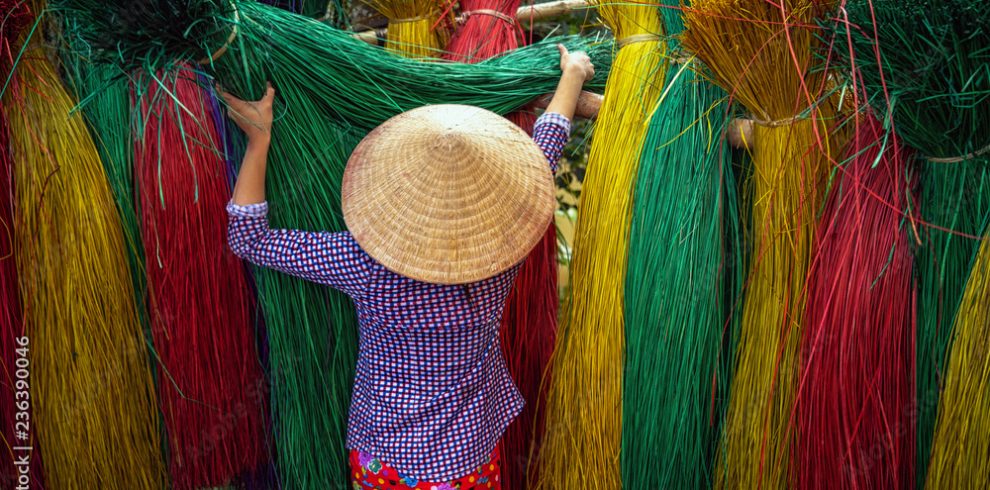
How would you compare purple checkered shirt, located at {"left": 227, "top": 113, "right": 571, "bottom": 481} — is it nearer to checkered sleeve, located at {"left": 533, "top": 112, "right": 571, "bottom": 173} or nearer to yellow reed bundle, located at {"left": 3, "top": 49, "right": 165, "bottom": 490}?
checkered sleeve, located at {"left": 533, "top": 112, "right": 571, "bottom": 173}

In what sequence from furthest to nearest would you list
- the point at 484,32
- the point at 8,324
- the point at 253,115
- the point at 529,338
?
1. the point at 484,32
2. the point at 529,338
3. the point at 8,324
4. the point at 253,115

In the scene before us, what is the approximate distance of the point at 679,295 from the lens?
5.14 ft

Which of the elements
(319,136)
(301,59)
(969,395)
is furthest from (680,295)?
(301,59)

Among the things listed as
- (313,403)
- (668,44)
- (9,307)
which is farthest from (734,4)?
(9,307)

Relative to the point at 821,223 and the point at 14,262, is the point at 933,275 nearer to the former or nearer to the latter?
the point at 821,223

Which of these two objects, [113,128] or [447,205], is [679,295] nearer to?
[447,205]

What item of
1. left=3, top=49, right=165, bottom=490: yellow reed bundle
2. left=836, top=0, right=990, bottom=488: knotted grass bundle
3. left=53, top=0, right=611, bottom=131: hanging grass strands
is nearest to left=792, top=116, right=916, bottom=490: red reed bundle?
left=836, top=0, right=990, bottom=488: knotted grass bundle

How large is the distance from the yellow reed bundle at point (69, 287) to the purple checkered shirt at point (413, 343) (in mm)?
389

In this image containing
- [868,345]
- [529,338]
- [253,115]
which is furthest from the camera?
[529,338]

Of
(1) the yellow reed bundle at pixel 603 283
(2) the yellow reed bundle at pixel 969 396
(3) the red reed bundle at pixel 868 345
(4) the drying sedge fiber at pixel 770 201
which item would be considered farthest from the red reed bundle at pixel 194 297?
(2) the yellow reed bundle at pixel 969 396

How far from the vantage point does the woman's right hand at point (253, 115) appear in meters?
1.51

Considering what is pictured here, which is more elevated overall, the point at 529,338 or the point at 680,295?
the point at 680,295

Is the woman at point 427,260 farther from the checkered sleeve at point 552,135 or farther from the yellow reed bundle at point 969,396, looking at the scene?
the yellow reed bundle at point 969,396

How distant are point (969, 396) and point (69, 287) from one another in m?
1.77
